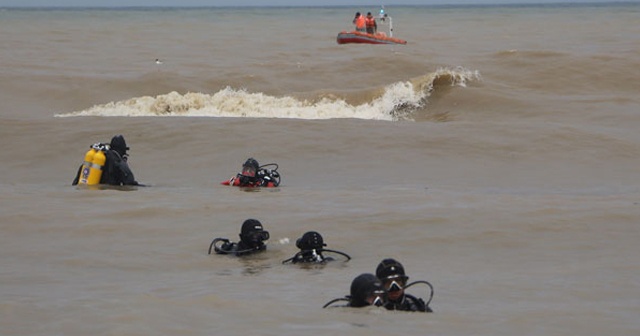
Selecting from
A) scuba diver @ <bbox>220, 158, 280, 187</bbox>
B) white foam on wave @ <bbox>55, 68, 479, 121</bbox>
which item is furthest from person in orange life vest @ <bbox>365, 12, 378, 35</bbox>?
scuba diver @ <bbox>220, 158, 280, 187</bbox>

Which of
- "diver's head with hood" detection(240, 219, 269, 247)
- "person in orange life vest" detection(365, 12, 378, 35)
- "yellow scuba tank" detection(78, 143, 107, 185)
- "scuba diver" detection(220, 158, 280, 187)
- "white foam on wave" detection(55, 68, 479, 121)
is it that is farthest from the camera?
"person in orange life vest" detection(365, 12, 378, 35)

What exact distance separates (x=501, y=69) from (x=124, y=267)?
2610cm

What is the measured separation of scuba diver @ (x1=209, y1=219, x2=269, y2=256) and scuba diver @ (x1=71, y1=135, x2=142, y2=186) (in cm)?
384

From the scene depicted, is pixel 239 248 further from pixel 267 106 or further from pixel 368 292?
pixel 267 106

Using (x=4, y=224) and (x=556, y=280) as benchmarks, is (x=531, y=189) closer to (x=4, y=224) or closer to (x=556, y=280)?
(x=556, y=280)

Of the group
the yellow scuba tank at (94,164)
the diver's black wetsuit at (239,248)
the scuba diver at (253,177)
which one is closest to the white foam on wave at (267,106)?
the scuba diver at (253,177)

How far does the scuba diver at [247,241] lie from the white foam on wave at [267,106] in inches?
658

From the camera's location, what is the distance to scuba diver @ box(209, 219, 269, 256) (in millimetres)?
11242

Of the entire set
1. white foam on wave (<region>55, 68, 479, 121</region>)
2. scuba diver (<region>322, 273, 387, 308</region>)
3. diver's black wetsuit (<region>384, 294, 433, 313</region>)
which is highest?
white foam on wave (<region>55, 68, 479, 121</region>)

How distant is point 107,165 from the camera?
1502 cm

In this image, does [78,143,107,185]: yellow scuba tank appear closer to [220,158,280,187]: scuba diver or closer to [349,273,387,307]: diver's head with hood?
[220,158,280,187]: scuba diver

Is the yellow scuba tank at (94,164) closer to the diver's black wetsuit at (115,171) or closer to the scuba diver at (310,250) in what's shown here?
the diver's black wetsuit at (115,171)

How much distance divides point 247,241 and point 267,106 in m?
18.3

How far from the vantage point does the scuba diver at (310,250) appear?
1076 centimetres
